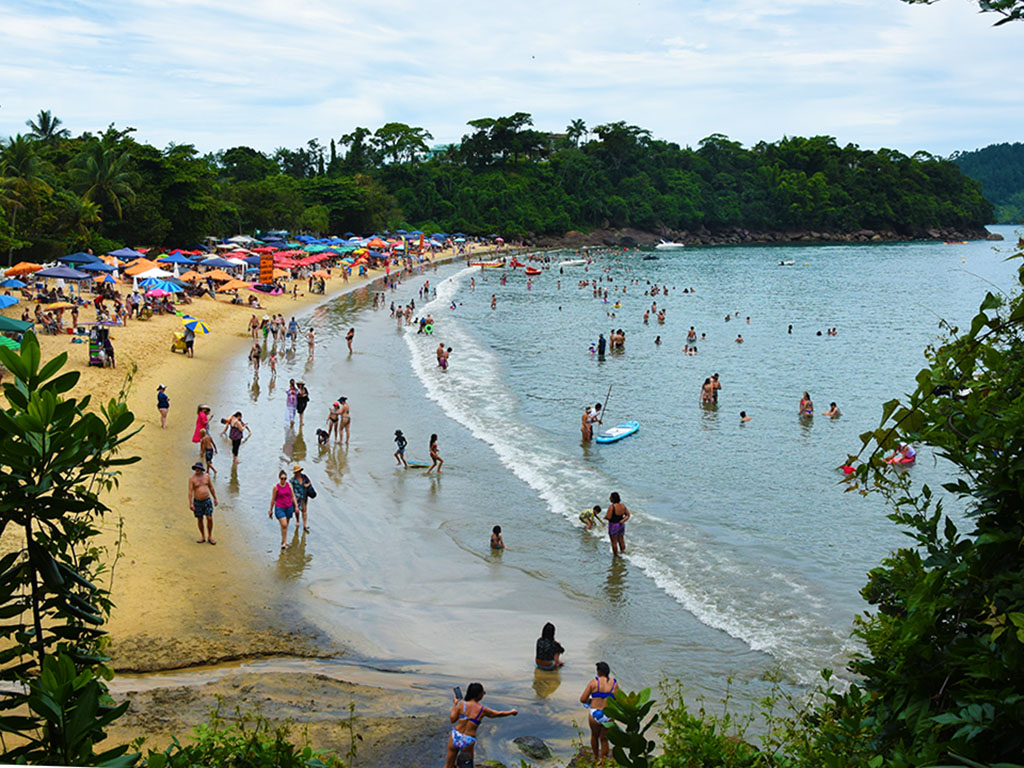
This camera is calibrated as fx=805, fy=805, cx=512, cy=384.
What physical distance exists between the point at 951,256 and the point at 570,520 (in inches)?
4417

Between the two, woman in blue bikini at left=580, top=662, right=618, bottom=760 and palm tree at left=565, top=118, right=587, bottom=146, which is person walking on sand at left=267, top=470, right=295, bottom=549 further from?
palm tree at left=565, top=118, right=587, bottom=146

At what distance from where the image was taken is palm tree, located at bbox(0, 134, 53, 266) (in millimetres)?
35719

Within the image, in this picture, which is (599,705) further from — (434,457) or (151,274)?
(151,274)

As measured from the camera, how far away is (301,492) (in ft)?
45.4

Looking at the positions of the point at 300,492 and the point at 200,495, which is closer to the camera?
the point at 200,495

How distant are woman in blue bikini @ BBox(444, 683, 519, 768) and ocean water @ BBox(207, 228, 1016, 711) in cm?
184

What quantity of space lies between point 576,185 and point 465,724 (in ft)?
434

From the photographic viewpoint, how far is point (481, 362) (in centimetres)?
3412

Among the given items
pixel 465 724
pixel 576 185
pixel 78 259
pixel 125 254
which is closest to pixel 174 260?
pixel 125 254

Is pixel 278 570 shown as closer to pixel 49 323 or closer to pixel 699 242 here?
pixel 49 323

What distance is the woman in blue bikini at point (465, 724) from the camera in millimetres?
7617

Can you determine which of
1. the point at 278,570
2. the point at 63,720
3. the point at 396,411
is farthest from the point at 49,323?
the point at 63,720

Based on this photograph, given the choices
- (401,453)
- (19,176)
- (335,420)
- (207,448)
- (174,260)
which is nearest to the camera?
(207,448)

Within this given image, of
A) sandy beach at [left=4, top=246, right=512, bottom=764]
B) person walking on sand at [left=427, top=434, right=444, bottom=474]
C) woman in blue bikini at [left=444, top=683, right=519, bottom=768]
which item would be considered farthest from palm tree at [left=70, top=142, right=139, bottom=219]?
woman in blue bikini at [left=444, top=683, right=519, bottom=768]
